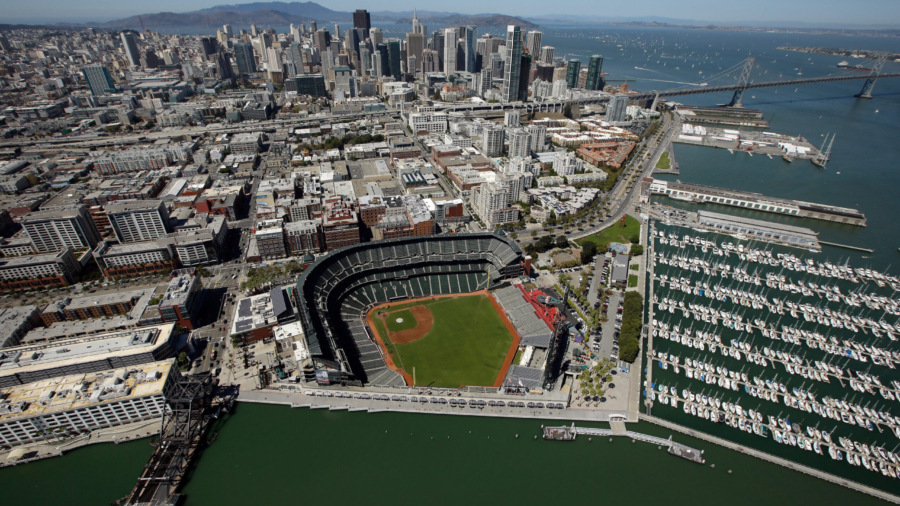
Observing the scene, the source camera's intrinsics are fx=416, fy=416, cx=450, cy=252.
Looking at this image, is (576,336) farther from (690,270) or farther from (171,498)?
(171,498)

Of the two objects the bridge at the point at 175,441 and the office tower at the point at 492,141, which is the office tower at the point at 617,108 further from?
the bridge at the point at 175,441

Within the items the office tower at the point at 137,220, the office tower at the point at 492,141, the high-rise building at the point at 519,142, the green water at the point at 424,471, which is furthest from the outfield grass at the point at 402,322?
the office tower at the point at 492,141

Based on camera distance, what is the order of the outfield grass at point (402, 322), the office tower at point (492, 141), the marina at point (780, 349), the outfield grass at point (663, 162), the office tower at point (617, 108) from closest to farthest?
the marina at point (780, 349), the outfield grass at point (402, 322), the outfield grass at point (663, 162), the office tower at point (492, 141), the office tower at point (617, 108)

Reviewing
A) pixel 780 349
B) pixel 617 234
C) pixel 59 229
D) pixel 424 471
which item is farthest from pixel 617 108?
pixel 59 229

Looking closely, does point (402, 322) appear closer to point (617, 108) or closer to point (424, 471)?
point (424, 471)

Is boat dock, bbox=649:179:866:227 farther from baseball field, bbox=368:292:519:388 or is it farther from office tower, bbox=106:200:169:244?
office tower, bbox=106:200:169:244

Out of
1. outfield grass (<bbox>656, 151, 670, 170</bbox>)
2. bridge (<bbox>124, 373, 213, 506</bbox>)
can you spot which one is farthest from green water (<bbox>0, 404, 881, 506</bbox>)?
outfield grass (<bbox>656, 151, 670, 170</bbox>)
